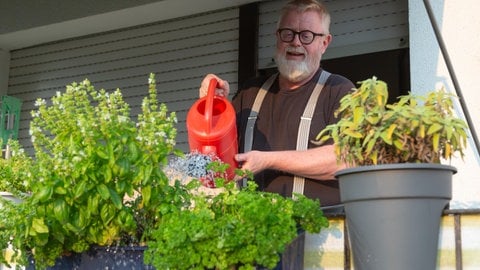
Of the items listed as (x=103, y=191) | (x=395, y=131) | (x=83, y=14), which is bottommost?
(x=103, y=191)

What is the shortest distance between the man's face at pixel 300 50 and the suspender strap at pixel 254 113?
122 millimetres

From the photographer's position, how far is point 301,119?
8.31ft

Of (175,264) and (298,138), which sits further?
(298,138)

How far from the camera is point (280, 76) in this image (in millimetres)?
2852

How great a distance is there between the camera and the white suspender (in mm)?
2381

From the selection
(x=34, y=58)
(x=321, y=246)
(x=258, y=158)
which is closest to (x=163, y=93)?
(x=34, y=58)

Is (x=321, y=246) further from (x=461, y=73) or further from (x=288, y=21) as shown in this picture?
(x=461, y=73)

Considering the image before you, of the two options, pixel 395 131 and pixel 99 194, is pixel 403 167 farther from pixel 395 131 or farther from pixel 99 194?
pixel 99 194

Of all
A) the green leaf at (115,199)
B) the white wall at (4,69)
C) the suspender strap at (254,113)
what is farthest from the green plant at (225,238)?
the white wall at (4,69)

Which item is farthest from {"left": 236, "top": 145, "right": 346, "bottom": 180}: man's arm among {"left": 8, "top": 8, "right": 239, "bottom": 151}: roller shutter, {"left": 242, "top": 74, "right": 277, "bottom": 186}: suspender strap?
{"left": 8, "top": 8, "right": 239, "bottom": 151}: roller shutter

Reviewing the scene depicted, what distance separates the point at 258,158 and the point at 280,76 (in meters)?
0.84

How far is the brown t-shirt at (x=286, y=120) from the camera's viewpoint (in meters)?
2.37

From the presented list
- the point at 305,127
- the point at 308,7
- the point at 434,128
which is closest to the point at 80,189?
the point at 434,128

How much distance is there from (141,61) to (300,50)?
11.1 feet
